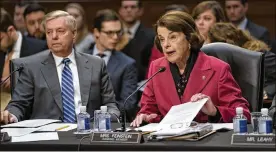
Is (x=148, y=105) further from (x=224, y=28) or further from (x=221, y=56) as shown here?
(x=224, y=28)

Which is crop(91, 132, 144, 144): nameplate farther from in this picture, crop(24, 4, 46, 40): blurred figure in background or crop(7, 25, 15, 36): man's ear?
crop(24, 4, 46, 40): blurred figure in background

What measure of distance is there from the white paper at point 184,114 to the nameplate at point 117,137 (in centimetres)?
34

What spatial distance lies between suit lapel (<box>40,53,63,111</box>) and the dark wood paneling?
4.54 meters

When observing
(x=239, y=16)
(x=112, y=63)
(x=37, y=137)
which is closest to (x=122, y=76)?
(x=112, y=63)

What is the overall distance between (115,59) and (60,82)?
1820 mm

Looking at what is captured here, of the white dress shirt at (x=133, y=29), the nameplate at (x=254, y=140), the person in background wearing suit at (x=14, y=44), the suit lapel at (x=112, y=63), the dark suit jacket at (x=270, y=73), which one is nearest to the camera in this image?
the nameplate at (x=254, y=140)

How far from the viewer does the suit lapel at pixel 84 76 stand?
4.50 metres

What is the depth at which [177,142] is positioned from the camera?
10.3 feet

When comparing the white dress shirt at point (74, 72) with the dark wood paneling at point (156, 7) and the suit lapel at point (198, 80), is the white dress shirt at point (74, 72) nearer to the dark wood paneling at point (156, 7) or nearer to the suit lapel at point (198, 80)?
the suit lapel at point (198, 80)

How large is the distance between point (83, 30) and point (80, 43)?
0.81 feet

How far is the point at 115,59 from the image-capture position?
627 cm

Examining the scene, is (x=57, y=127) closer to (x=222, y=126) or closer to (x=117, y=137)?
(x=117, y=137)

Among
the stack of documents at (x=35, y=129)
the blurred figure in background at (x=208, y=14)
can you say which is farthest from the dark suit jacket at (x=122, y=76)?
the stack of documents at (x=35, y=129)

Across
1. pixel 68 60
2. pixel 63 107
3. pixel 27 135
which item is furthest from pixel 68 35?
pixel 27 135
